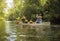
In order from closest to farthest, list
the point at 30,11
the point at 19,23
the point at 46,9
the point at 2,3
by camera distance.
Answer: the point at 2,3 < the point at 19,23 < the point at 46,9 < the point at 30,11

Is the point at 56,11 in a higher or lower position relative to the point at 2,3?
lower

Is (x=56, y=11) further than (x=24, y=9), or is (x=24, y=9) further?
(x=24, y=9)

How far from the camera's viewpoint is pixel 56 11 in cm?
2959

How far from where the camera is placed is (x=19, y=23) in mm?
28594

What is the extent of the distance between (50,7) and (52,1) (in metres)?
0.72

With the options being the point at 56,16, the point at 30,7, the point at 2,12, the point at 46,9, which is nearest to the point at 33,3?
the point at 30,7

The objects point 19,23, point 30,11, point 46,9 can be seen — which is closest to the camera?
point 19,23

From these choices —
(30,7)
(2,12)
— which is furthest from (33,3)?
(2,12)

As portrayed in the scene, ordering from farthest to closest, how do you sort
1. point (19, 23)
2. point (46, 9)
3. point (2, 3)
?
1. point (46, 9)
2. point (19, 23)
3. point (2, 3)

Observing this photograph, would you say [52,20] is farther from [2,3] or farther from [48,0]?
[2,3]

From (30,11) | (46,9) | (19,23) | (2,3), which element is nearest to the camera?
(2,3)

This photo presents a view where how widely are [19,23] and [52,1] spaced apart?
4.63m

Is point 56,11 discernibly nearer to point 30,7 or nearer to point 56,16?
point 56,16

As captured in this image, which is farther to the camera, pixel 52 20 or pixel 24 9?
pixel 24 9
